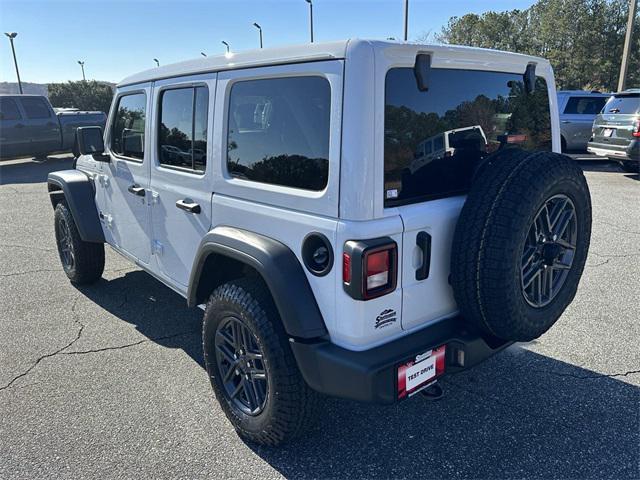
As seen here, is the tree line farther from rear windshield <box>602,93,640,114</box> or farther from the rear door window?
rear windshield <box>602,93,640,114</box>

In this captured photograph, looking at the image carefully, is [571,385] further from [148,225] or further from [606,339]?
[148,225]

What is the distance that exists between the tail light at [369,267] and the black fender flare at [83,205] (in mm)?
3132

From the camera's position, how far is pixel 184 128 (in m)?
2.94

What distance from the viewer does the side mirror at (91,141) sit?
3.88m

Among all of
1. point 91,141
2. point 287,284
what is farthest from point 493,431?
point 91,141

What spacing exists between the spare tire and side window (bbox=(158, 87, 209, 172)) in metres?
1.51

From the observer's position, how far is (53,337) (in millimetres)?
3768

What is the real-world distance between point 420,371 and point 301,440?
33.0 inches

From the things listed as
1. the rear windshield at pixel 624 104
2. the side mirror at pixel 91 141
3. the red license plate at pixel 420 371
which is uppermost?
the rear windshield at pixel 624 104

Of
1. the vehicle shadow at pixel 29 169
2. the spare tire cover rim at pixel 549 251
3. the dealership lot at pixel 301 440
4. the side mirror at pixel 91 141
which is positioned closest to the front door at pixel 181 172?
the dealership lot at pixel 301 440

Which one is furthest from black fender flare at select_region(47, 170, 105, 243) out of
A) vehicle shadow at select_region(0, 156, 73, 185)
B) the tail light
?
vehicle shadow at select_region(0, 156, 73, 185)

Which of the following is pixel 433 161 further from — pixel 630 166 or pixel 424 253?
pixel 630 166

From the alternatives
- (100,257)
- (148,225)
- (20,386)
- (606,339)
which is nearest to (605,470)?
(606,339)

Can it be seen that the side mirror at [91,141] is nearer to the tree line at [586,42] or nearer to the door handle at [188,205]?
the door handle at [188,205]
